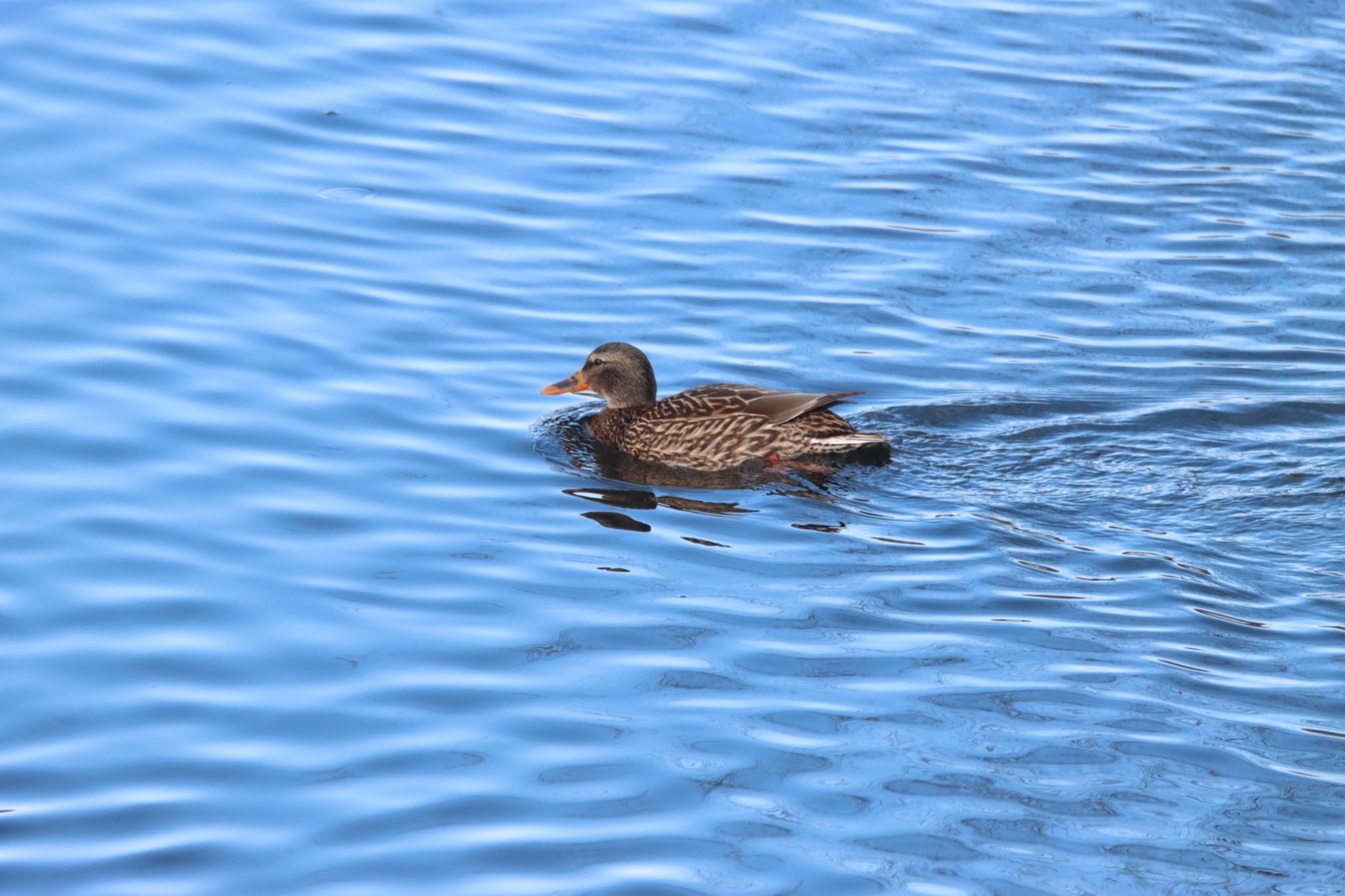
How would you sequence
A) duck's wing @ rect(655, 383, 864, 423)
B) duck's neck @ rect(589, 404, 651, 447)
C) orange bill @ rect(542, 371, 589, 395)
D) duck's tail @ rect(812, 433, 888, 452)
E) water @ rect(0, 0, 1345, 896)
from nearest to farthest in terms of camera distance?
water @ rect(0, 0, 1345, 896)
duck's tail @ rect(812, 433, 888, 452)
duck's wing @ rect(655, 383, 864, 423)
orange bill @ rect(542, 371, 589, 395)
duck's neck @ rect(589, 404, 651, 447)

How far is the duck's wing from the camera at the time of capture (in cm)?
959

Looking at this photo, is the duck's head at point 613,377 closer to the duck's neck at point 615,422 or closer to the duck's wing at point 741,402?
the duck's neck at point 615,422

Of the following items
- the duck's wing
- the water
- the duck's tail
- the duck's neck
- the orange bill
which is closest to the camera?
the water

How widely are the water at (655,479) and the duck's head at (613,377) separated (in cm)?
29

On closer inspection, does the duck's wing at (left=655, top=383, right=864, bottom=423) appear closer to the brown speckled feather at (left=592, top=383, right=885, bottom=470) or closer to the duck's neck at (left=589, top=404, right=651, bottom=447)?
the brown speckled feather at (left=592, top=383, right=885, bottom=470)

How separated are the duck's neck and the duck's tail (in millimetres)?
1223

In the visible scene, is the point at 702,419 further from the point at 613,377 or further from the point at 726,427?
the point at 613,377

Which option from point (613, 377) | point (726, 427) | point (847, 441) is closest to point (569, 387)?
point (613, 377)

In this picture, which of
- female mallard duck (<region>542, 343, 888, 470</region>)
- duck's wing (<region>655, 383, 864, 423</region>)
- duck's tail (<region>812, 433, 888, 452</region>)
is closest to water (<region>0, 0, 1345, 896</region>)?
duck's tail (<region>812, 433, 888, 452</region>)

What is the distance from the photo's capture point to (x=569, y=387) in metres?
10.2

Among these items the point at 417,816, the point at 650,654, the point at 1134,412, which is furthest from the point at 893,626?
the point at 1134,412

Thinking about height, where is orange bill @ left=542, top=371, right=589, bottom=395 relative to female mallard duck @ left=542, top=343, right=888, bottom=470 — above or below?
above

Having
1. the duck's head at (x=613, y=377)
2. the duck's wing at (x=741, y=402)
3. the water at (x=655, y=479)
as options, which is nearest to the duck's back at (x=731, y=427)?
the duck's wing at (x=741, y=402)

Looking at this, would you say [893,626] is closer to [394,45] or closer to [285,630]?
[285,630]
